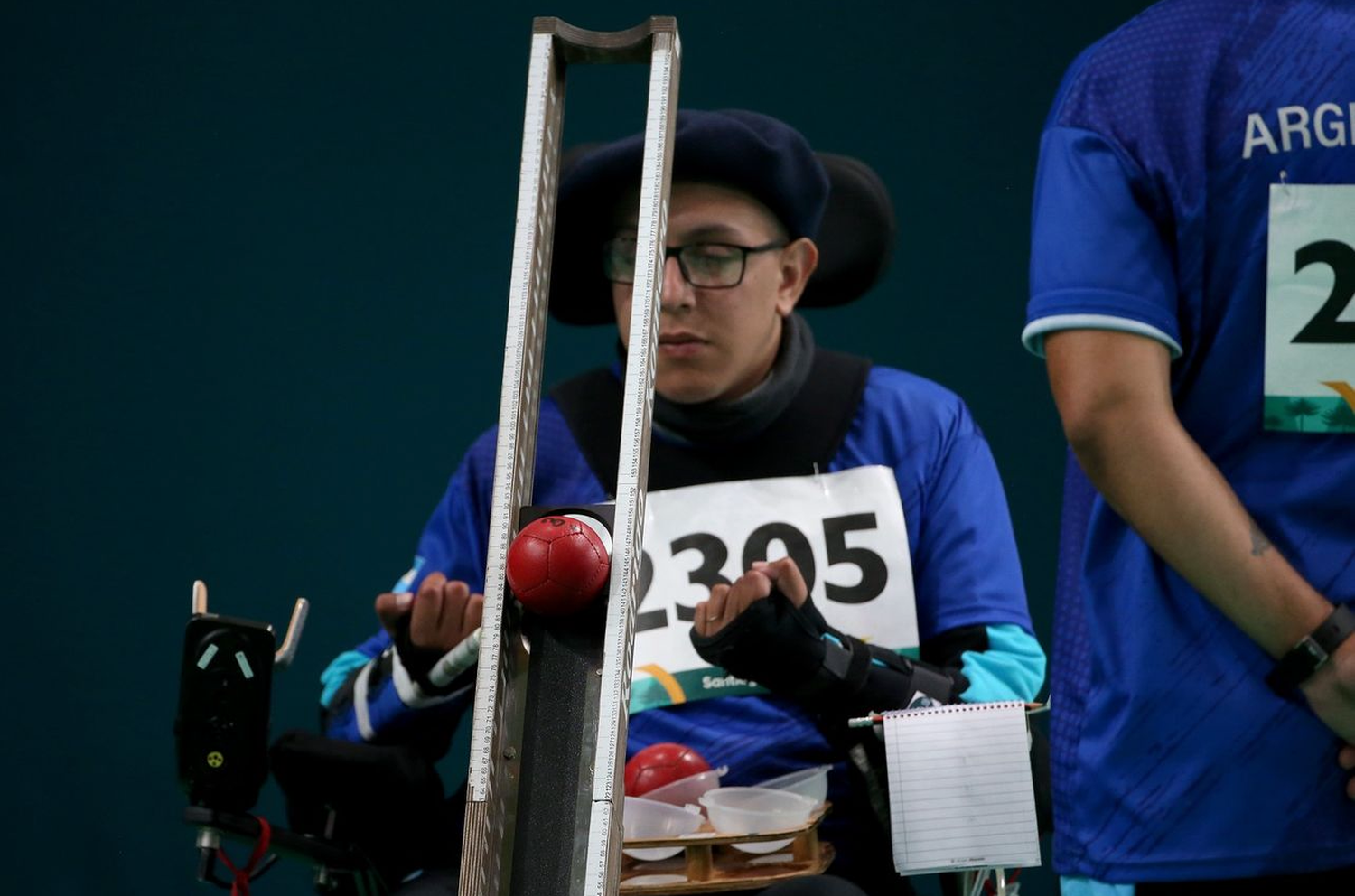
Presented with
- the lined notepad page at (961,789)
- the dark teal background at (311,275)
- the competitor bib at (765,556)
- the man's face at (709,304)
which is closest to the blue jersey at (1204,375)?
the lined notepad page at (961,789)

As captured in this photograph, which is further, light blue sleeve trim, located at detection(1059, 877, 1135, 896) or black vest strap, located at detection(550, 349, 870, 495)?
black vest strap, located at detection(550, 349, 870, 495)

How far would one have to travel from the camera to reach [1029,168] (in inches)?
106

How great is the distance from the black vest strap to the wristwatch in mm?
961

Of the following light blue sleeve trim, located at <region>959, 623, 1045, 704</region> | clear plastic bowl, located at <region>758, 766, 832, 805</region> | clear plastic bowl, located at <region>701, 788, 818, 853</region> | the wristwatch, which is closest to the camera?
the wristwatch

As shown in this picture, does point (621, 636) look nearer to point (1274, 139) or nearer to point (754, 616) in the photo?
point (754, 616)

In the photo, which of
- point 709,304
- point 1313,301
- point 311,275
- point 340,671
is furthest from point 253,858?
point 311,275

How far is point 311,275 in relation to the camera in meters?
2.69

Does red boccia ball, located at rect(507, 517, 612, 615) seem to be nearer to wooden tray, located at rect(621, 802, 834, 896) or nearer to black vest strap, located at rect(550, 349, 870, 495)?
wooden tray, located at rect(621, 802, 834, 896)

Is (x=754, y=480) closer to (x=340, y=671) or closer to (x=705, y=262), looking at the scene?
(x=705, y=262)

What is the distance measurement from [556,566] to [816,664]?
0.42 m

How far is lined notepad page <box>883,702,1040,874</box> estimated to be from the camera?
146 centimetres

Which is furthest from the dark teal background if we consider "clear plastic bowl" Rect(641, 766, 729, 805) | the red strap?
"clear plastic bowl" Rect(641, 766, 729, 805)

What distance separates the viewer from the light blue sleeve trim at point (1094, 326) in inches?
41.5

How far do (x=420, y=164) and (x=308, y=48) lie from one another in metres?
0.26
